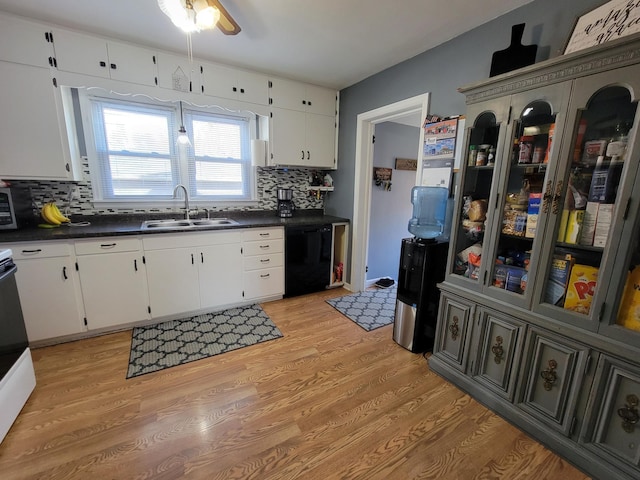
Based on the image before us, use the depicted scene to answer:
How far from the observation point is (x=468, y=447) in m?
1.48

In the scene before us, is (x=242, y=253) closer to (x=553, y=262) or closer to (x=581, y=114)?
(x=553, y=262)

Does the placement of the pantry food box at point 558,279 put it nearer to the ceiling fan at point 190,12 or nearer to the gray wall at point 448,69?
the gray wall at point 448,69

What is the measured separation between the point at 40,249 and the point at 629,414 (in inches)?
144

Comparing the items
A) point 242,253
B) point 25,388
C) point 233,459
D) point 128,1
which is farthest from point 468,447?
point 128,1

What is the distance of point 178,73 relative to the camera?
2.66 m

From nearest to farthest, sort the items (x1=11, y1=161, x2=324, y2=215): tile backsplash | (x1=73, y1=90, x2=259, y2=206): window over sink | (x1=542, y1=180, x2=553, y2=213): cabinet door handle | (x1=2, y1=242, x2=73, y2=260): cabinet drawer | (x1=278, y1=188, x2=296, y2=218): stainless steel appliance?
(x1=542, y1=180, x2=553, y2=213): cabinet door handle < (x1=2, y1=242, x2=73, y2=260): cabinet drawer < (x1=11, y1=161, x2=324, y2=215): tile backsplash < (x1=73, y1=90, x2=259, y2=206): window over sink < (x1=278, y1=188, x2=296, y2=218): stainless steel appliance

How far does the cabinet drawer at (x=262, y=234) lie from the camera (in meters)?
2.94

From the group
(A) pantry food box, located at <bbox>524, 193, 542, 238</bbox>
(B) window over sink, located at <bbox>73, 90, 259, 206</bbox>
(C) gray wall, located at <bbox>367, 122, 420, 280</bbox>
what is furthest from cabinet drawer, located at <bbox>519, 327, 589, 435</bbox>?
(B) window over sink, located at <bbox>73, 90, 259, 206</bbox>

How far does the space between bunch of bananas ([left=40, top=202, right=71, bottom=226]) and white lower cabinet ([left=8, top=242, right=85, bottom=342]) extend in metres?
0.45

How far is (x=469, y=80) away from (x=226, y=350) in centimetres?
285

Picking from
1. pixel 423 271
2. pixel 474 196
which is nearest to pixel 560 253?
pixel 474 196

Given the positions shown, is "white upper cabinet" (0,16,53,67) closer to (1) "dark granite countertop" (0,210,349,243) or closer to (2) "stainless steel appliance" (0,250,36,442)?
(1) "dark granite countertop" (0,210,349,243)

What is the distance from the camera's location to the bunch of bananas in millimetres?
2396

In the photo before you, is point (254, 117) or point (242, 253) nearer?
point (242, 253)
